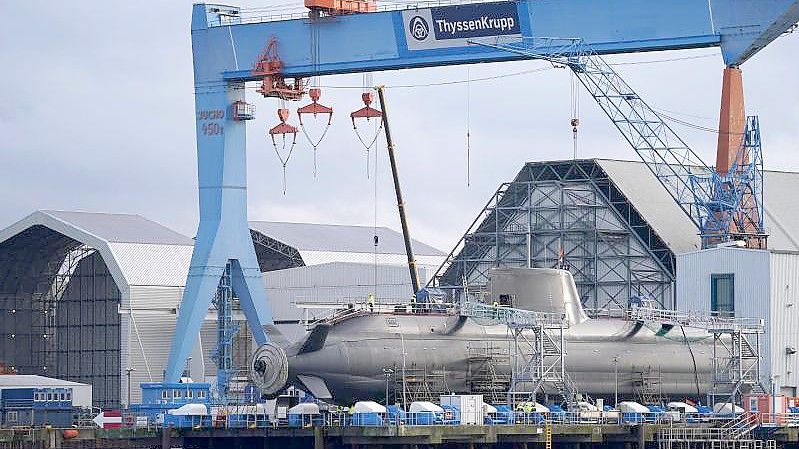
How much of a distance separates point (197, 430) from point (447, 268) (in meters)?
39.9

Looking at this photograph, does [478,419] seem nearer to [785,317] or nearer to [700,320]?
[700,320]

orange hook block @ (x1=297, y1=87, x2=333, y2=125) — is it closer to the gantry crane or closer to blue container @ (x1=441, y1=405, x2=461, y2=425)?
the gantry crane

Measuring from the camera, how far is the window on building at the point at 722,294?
7894cm

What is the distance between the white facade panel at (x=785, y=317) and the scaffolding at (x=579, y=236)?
557 inches

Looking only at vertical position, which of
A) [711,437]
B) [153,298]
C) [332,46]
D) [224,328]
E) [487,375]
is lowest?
[711,437]

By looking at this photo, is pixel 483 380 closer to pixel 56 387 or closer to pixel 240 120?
pixel 240 120

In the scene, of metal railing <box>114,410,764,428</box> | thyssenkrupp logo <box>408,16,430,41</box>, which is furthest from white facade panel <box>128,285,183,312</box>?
thyssenkrupp logo <box>408,16,430,41</box>

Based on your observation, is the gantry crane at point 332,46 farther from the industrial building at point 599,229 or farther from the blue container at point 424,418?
the blue container at point 424,418

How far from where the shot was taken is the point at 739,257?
7875cm

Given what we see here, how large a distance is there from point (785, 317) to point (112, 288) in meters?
43.9

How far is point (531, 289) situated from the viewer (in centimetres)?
7344

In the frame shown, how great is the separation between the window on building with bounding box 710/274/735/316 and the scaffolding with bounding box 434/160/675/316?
11.5 m

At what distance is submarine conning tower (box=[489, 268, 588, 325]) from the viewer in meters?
73.2

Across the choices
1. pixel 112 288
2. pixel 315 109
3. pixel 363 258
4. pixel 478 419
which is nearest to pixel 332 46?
pixel 315 109
